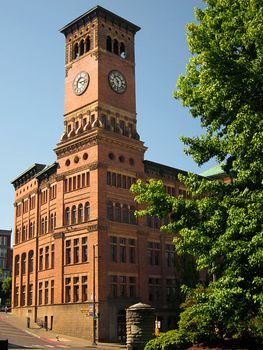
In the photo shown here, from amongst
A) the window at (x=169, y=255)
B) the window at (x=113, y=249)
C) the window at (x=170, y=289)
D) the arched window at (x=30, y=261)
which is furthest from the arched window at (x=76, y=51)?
the window at (x=170, y=289)

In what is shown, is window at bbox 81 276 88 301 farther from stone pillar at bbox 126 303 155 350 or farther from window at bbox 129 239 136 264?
stone pillar at bbox 126 303 155 350

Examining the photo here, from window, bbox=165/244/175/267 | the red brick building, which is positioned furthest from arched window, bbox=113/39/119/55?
window, bbox=165/244/175/267

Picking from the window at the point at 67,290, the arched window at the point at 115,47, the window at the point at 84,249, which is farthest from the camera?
the arched window at the point at 115,47

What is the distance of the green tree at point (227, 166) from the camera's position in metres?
17.1

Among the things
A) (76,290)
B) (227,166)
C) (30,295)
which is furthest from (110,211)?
(227,166)

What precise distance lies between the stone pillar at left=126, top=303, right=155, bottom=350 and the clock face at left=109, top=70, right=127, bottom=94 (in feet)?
141

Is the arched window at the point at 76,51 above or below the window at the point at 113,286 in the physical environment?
above

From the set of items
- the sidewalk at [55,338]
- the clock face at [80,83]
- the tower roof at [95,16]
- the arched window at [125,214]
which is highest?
the tower roof at [95,16]

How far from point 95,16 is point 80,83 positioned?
29.3 ft

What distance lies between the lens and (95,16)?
67.4 m

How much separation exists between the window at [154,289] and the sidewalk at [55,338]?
11.5m

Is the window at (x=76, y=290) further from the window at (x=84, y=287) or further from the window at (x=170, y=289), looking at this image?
the window at (x=170, y=289)

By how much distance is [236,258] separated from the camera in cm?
1709

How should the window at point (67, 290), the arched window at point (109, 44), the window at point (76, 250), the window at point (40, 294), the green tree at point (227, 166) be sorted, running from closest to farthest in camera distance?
the green tree at point (227, 166) < the window at point (76, 250) < the window at point (67, 290) < the arched window at point (109, 44) < the window at point (40, 294)
